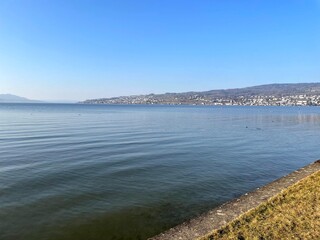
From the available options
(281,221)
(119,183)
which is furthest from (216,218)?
(119,183)

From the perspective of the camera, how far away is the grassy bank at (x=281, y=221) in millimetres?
9156

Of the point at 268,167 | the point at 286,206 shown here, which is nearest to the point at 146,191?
the point at 286,206

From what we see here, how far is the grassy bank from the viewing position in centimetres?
916

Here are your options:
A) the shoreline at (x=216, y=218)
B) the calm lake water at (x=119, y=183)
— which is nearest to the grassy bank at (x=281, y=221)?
the shoreline at (x=216, y=218)

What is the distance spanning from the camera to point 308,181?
48.8 feet

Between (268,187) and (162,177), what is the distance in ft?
21.3

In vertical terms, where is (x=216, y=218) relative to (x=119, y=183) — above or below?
above

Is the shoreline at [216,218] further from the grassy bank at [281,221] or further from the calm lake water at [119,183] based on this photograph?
the calm lake water at [119,183]

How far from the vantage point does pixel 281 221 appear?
10062 mm

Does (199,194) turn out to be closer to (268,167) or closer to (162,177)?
(162,177)

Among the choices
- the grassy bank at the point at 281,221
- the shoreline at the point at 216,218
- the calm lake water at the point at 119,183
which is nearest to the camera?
the grassy bank at the point at 281,221

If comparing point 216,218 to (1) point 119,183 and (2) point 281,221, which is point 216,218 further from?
(1) point 119,183

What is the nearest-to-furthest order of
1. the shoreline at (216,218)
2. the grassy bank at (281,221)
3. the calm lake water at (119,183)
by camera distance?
the grassy bank at (281,221)
the shoreline at (216,218)
the calm lake water at (119,183)

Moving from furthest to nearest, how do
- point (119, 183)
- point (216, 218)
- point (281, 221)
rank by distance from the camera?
point (119, 183)
point (216, 218)
point (281, 221)
